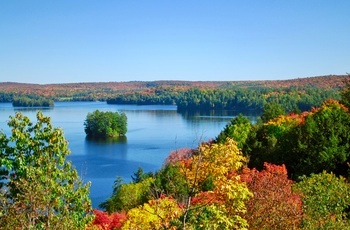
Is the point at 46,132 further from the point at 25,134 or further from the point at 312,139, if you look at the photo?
the point at 312,139

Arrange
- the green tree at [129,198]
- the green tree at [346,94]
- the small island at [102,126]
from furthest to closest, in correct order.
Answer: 1. the small island at [102,126]
2. the green tree at [346,94]
3. the green tree at [129,198]

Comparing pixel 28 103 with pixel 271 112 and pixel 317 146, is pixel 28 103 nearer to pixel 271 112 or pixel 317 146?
pixel 271 112

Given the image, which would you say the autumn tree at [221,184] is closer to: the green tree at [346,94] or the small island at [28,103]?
the green tree at [346,94]

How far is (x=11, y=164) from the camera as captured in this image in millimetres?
10031

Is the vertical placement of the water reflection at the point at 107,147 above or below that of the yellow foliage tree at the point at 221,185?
below

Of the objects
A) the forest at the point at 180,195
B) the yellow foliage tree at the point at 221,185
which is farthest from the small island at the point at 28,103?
the yellow foliage tree at the point at 221,185

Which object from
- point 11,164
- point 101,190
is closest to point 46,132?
point 11,164

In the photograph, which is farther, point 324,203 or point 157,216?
point 324,203

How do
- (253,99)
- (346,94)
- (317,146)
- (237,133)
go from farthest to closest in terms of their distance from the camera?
(253,99) → (237,133) → (346,94) → (317,146)

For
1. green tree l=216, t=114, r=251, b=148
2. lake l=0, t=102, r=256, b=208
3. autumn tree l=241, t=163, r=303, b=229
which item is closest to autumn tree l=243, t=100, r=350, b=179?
lake l=0, t=102, r=256, b=208

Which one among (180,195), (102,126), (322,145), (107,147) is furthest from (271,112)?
(180,195)

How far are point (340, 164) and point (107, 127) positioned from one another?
5042 cm

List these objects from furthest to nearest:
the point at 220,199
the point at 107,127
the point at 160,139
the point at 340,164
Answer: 1. the point at 107,127
2. the point at 160,139
3. the point at 340,164
4. the point at 220,199

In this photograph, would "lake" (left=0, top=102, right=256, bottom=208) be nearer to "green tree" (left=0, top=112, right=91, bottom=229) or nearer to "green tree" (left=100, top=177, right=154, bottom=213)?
"green tree" (left=100, top=177, right=154, bottom=213)
